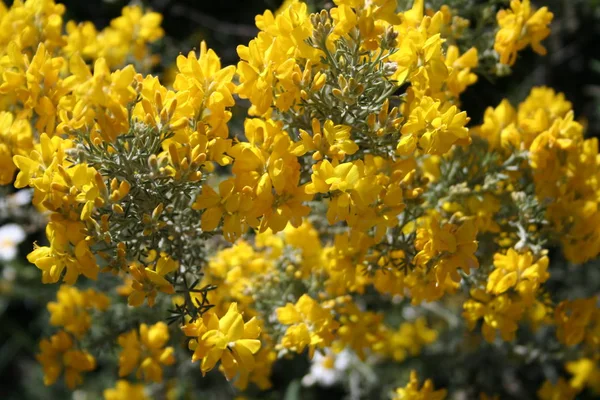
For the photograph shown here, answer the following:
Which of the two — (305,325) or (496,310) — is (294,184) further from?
(496,310)

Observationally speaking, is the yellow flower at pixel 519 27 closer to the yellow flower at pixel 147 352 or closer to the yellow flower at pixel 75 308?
the yellow flower at pixel 147 352

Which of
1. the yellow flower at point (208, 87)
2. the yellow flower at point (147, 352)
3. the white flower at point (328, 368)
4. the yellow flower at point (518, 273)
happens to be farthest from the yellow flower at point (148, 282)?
the white flower at point (328, 368)

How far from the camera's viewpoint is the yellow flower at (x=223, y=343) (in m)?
1.73

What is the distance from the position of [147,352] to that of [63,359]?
374mm

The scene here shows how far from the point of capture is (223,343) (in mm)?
1728

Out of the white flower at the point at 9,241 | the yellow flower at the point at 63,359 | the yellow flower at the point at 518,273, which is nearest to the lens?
the yellow flower at the point at 518,273

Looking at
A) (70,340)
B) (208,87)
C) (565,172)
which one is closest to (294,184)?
(208,87)

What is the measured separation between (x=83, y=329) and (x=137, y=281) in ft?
3.07

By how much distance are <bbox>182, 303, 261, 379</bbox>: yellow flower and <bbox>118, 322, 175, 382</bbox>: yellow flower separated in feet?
2.00

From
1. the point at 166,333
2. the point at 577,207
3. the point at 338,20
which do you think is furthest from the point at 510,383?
the point at 338,20

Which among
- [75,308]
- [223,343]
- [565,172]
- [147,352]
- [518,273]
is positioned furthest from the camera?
[75,308]

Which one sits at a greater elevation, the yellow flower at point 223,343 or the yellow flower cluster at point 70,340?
the yellow flower at point 223,343

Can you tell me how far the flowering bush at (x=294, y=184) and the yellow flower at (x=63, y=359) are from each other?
0.03ft

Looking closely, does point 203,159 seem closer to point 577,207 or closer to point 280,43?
point 280,43
